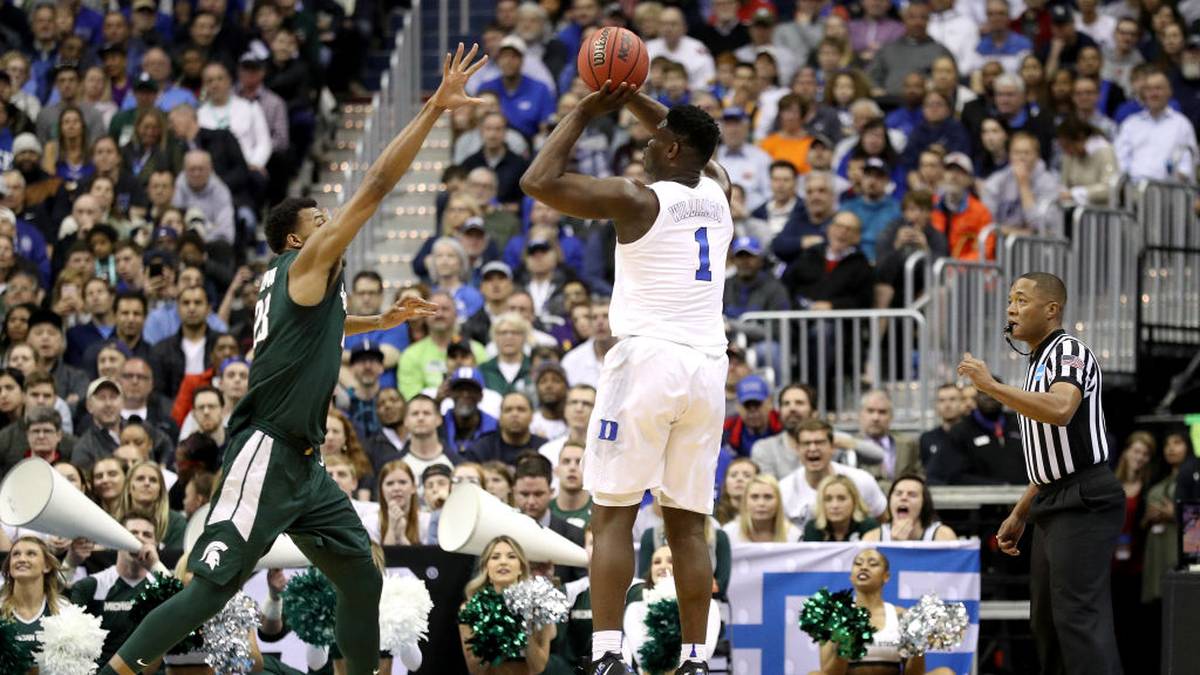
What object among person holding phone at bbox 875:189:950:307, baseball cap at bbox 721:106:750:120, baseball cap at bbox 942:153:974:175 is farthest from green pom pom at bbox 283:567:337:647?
baseball cap at bbox 721:106:750:120

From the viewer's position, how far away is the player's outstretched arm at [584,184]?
8.67 metres

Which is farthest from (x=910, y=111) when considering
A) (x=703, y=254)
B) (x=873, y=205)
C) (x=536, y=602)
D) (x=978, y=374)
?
(x=703, y=254)

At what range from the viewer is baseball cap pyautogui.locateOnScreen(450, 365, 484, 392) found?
625 inches

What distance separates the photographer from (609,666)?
875cm

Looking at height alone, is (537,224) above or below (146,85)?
below

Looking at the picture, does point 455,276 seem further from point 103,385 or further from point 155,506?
point 155,506

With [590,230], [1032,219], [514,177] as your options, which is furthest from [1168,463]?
[514,177]

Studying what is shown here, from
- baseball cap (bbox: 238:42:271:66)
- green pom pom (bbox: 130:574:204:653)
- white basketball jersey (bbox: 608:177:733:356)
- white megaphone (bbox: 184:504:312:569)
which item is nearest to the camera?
white basketball jersey (bbox: 608:177:733:356)

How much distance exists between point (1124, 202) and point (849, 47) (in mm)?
4042

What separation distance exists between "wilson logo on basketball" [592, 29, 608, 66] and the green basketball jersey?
156 centimetres

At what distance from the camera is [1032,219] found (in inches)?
727

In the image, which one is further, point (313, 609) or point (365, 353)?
point (365, 353)

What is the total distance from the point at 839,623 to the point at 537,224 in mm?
8046

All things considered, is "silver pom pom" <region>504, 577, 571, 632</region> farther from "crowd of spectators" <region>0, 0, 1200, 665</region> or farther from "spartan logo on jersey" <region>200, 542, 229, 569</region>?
"spartan logo on jersey" <region>200, 542, 229, 569</region>
